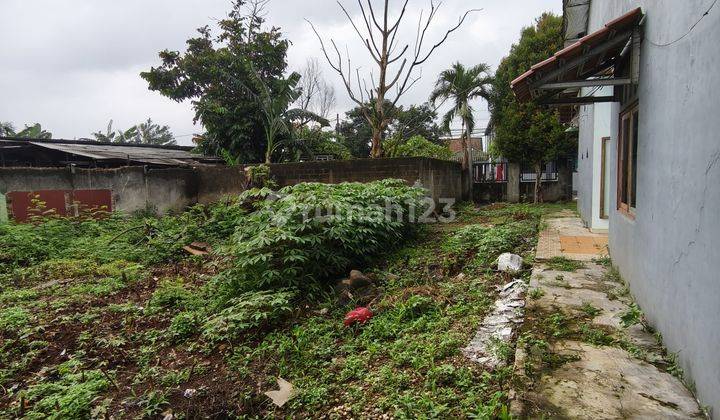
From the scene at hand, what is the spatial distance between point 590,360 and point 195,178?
1107cm

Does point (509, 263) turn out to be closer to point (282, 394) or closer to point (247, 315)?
point (247, 315)

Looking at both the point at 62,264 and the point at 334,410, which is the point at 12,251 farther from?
the point at 334,410

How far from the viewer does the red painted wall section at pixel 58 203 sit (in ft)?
29.0

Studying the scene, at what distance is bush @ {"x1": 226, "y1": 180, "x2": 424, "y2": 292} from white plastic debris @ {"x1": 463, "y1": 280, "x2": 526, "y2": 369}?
2.13 m

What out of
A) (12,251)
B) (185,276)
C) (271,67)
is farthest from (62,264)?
(271,67)

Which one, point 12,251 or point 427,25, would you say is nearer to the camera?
point 12,251

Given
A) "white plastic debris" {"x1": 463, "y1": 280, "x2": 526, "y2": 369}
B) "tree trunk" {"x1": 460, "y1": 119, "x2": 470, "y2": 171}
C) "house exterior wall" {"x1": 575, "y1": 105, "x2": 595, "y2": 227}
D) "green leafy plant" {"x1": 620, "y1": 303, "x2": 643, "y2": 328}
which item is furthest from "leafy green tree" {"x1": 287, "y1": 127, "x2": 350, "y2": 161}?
"green leafy plant" {"x1": 620, "y1": 303, "x2": 643, "y2": 328}

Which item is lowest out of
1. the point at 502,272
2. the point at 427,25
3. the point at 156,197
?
the point at 502,272

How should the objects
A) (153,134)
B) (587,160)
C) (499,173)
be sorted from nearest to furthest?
(587,160) → (499,173) → (153,134)

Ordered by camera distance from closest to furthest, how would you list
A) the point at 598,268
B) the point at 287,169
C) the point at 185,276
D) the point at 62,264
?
the point at 598,268 < the point at 185,276 < the point at 62,264 < the point at 287,169

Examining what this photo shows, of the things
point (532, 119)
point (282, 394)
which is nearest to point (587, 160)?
point (532, 119)

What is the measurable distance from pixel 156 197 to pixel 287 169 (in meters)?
3.75

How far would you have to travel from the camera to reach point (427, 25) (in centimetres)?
1099

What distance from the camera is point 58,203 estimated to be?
9398mm
